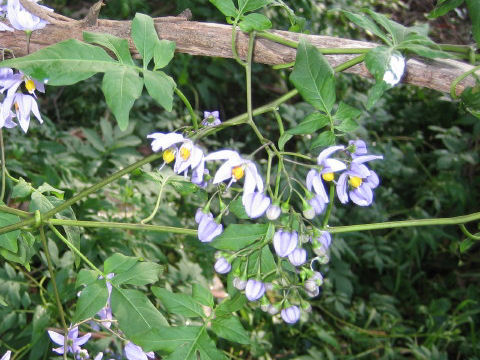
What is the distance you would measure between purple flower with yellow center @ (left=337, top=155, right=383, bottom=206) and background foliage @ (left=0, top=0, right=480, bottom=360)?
964 millimetres

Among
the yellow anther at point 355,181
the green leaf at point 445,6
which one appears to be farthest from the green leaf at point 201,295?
the green leaf at point 445,6

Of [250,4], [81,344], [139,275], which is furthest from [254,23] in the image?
[81,344]

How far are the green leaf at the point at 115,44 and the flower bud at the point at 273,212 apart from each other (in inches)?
13.0

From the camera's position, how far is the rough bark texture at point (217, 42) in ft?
3.79

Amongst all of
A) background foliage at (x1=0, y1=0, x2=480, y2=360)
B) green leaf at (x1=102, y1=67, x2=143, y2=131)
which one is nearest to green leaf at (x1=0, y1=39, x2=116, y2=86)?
green leaf at (x1=102, y1=67, x2=143, y2=131)

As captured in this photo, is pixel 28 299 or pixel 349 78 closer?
pixel 28 299

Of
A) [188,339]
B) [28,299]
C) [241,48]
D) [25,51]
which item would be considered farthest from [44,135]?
[188,339]

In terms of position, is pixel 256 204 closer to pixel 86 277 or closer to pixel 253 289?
pixel 253 289

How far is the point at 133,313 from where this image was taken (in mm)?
1113

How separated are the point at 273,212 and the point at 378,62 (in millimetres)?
286

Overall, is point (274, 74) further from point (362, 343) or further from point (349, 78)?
point (362, 343)

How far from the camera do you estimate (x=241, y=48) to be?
124 centimetres

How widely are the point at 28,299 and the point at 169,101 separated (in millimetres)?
1170

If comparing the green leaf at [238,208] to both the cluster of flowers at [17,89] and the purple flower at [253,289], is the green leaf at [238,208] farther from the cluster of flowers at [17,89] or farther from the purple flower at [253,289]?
the cluster of flowers at [17,89]
